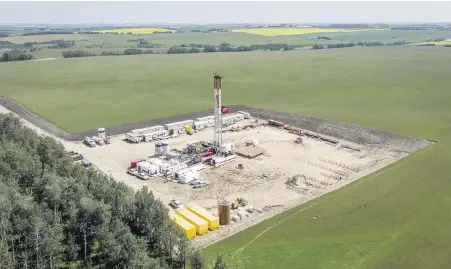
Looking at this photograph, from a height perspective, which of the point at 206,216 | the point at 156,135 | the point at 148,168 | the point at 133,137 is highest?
the point at 133,137

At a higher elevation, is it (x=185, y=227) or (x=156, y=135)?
(x=156, y=135)

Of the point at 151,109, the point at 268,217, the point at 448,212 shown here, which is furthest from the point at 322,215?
the point at 151,109

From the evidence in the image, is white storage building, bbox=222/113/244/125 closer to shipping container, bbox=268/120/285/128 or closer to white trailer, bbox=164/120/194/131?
shipping container, bbox=268/120/285/128

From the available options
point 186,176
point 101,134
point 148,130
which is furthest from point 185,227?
point 148,130

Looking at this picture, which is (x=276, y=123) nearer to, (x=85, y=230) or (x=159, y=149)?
(x=159, y=149)

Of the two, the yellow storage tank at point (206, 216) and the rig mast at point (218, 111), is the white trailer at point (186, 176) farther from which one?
the rig mast at point (218, 111)

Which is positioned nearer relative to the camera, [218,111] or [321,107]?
[218,111]

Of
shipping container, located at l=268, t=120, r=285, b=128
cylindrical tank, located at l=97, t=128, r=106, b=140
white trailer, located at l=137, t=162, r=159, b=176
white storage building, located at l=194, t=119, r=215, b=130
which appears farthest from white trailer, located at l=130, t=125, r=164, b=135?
shipping container, located at l=268, t=120, r=285, b=128
